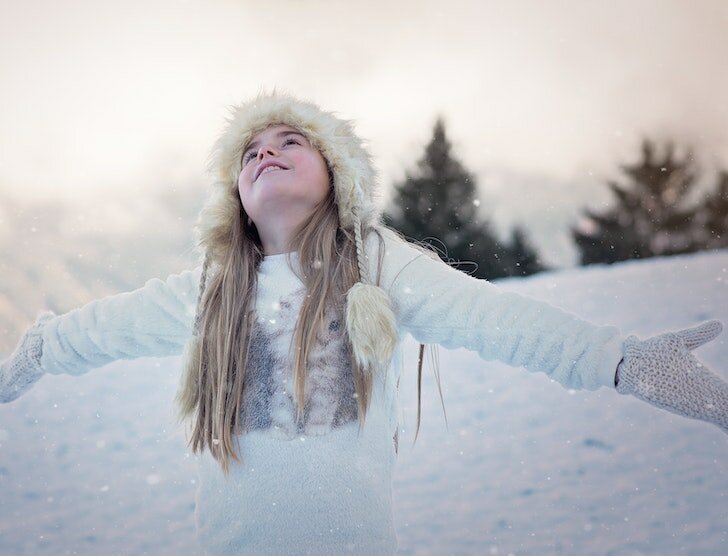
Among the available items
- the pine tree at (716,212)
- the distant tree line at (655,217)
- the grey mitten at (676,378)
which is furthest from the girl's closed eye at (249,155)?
the pine tree at (716,212)

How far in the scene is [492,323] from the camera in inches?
51.0

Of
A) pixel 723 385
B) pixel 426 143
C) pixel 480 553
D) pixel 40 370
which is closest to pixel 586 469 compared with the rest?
pixel 480 553

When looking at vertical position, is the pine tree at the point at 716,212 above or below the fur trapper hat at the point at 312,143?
above

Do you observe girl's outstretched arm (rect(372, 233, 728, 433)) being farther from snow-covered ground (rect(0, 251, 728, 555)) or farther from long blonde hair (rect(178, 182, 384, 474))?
snow-covered ground (rect(0, 251, 728, 555))

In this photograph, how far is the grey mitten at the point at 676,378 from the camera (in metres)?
1.13

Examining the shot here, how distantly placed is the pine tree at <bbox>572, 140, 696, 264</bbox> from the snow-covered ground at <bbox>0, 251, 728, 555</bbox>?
379 centimetres

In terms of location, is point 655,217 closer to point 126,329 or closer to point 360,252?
point 360,252

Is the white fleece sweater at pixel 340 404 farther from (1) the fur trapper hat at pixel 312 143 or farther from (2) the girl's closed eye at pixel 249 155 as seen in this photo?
(2) the girl's closed eye at pixel 249 155

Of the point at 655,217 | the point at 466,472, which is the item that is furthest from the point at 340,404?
the point at 655,217

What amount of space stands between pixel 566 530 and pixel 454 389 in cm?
114

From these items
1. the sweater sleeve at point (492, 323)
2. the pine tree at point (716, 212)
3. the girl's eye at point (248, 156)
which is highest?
the pine tree at point (716, 212)

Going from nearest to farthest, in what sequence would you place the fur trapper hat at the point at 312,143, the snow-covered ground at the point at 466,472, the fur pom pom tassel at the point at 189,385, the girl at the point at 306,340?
the girl at the point at 306,340
the fur pom pom tassel at the point at 189,385
the fur trapper hat at the point at 312,143
the snow-covered ground at the point at 466,472

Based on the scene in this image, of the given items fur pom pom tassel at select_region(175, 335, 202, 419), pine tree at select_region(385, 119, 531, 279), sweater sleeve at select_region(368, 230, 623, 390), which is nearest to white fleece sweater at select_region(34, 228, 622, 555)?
sweater sleeve at select_region(368, 230, 623, 390)

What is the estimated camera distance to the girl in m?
1.24
